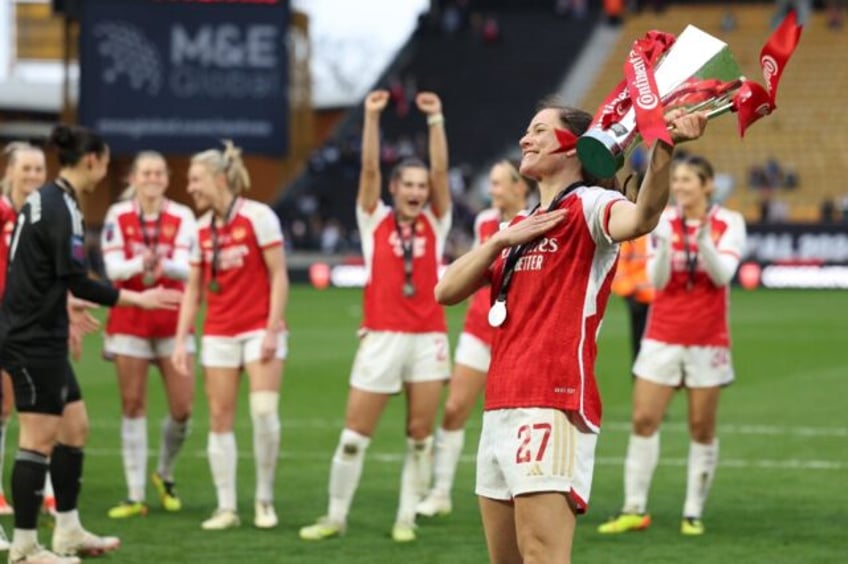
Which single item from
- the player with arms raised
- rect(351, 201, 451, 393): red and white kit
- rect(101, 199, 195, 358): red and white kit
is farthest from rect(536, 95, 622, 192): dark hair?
rect(101, 199, 195, 358): red and white kit

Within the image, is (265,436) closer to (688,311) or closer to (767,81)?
(688,311)

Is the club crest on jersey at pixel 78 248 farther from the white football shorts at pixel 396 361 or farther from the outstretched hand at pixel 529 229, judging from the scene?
the outstretched hand at pixel 529 229

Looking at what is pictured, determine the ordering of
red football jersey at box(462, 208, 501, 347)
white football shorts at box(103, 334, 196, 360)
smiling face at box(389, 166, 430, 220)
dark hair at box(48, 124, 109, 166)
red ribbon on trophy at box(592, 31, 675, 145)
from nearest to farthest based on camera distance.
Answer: red ribbon on trophy at box(592, 31, 675, 145) < dark hair at box(48, 124, 109, 166) < smiling face at box(389, 166, 430, 220) < red football jersey at box(462, 208, 501, 347) < white football shorts at box(103, 334, 196, 360)

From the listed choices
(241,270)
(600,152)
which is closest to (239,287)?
(241,270)

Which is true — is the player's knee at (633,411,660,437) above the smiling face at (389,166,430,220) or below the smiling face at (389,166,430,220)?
below

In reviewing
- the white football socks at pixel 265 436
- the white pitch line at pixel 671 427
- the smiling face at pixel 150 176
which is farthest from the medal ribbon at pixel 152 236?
the white pitch line at pixel 671 427

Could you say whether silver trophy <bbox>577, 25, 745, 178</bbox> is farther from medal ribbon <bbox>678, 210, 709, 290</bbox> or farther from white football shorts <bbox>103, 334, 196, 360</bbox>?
white football shorts <bbox>103, 334, 196, 360</bbox>

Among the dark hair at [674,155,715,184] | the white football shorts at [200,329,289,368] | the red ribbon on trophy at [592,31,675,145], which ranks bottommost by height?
the white football shorts at [200,329,289,368]

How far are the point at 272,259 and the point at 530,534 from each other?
4.95 m

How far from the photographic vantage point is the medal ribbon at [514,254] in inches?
239

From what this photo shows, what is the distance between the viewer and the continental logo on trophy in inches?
216

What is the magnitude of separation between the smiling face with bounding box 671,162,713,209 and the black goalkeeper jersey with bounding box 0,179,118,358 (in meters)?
3.68

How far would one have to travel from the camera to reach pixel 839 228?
117 ft

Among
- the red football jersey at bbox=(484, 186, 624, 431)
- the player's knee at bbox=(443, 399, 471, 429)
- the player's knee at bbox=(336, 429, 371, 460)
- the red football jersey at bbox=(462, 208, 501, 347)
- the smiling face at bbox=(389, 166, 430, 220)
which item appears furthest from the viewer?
the player's knee at bbox=(443, 399, 471, 429)
